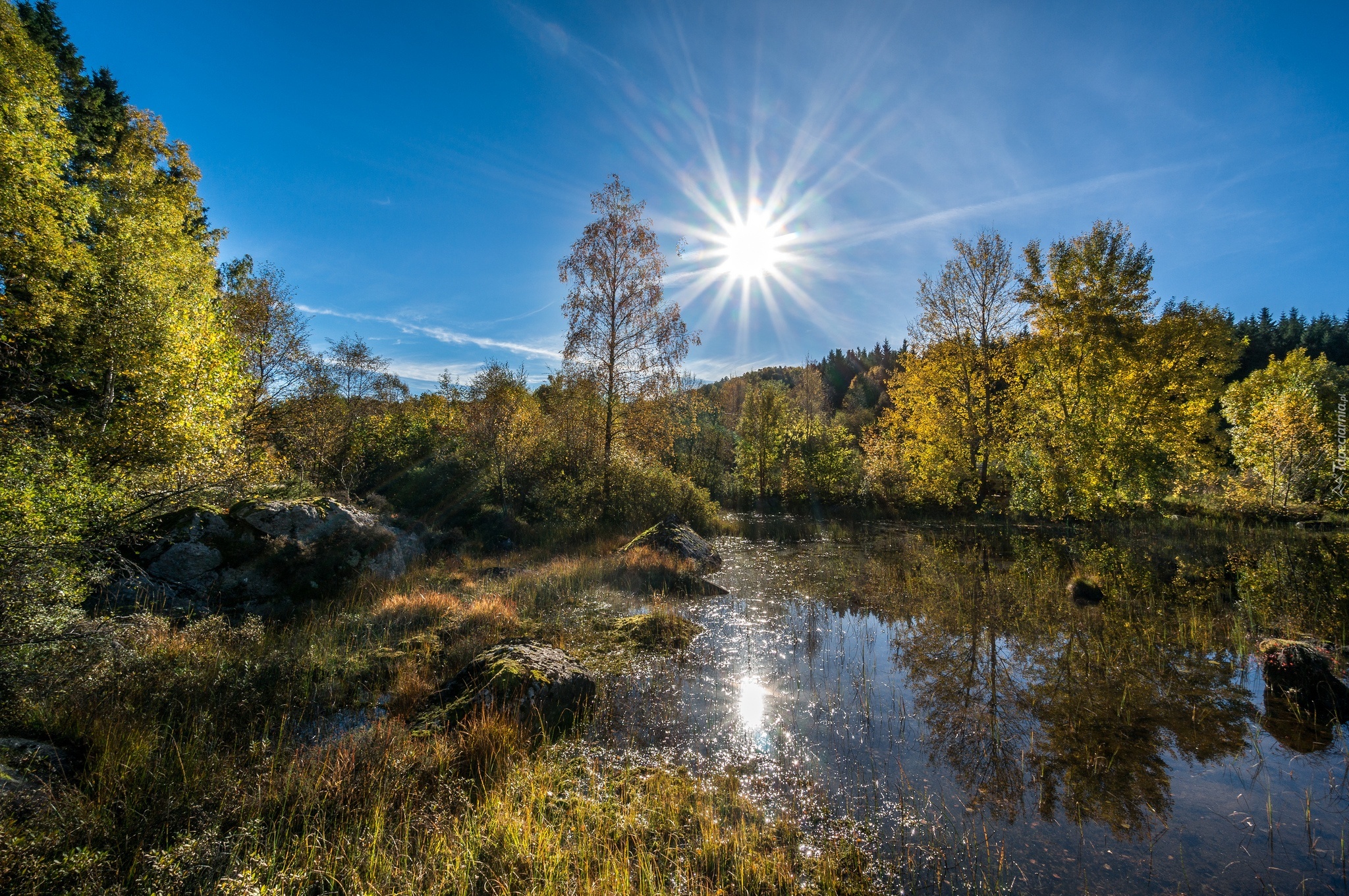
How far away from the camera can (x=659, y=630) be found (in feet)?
27.9

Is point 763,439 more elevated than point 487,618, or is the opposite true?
point 763,439

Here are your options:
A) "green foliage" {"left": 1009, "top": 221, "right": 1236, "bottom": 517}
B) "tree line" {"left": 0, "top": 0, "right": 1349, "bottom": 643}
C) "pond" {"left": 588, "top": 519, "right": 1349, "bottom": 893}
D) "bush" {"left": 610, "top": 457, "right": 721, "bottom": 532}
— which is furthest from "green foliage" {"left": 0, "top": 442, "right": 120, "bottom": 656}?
"green foliage" {"left": 1009, "top": 221, "right": 1236, "bottom": 517}

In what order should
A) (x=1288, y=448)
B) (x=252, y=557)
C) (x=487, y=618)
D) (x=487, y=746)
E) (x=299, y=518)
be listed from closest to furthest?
(x=487, y=746) < (x=487, y=618) < (x=252, y=557) < (x=299, y=518) < (x=1288, y=448)

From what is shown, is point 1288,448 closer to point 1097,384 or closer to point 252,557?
point 1097,384

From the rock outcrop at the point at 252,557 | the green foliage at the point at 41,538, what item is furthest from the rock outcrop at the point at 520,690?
the rock outcrop at the point at 252,557

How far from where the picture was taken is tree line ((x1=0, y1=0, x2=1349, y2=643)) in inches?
326

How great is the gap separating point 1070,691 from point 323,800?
27.7ft

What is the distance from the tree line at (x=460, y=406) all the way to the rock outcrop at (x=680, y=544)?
3.22m

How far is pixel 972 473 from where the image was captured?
19797 mm

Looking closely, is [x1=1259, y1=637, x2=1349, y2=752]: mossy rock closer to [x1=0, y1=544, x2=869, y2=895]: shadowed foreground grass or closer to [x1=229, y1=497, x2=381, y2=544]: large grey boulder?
[x1=0, y1=544, x2=869, y2=895]: shadowed foreground grass

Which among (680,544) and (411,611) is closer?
(411,611)

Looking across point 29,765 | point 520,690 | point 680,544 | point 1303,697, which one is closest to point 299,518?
point 29,765

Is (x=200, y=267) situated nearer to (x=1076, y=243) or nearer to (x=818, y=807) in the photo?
(x=818, y=807)

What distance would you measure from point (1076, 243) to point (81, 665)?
2699cm
